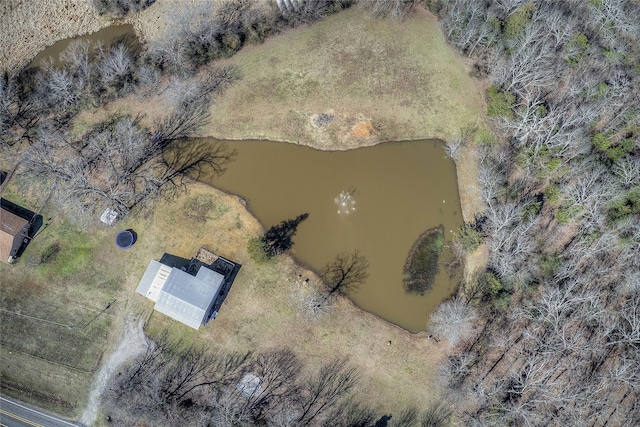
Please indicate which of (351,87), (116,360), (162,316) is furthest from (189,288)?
(351,87)

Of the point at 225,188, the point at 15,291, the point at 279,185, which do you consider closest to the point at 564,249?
the point at 279,185

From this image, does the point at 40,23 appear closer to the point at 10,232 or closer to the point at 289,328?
the point at 10,232

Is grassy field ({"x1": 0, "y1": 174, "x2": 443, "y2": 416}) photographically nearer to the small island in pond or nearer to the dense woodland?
the dense woodland

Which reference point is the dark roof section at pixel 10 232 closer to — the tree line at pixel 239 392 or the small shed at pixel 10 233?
the small shed at pixel 10 233

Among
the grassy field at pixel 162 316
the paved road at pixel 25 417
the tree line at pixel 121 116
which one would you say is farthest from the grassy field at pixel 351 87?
the paved road at pixel 25 417

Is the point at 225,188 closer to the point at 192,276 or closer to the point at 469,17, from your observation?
the point at 192,276
